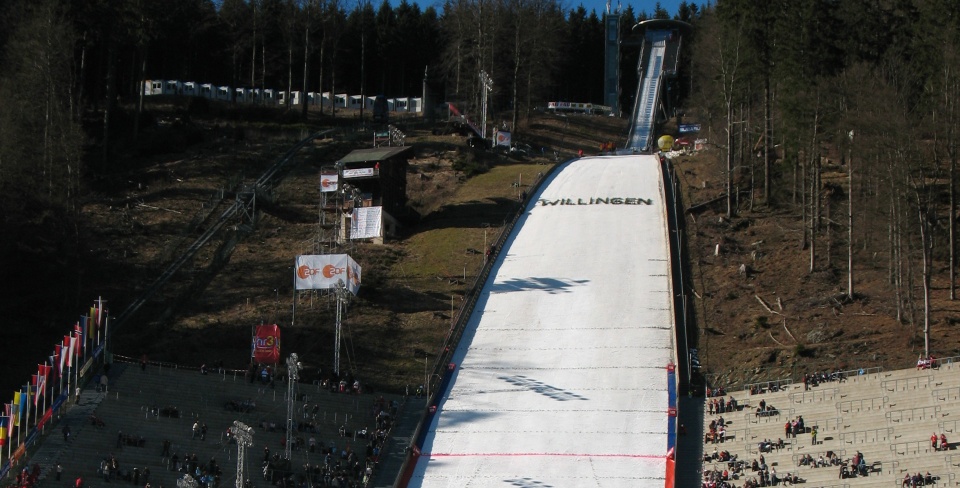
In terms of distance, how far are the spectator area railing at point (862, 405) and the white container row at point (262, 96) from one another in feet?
193

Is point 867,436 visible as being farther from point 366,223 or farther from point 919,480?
point 366,223

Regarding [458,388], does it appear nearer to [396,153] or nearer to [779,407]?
[779,407]

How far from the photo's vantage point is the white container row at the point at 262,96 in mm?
102750

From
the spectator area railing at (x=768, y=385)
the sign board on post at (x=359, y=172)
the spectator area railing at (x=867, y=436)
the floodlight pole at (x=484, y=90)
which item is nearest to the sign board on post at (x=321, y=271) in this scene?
the sign board on post at (x=359, y=172)

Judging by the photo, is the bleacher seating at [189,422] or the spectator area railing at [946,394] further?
the spectator area railing at [946,394]

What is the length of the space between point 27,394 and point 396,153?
3047 cm

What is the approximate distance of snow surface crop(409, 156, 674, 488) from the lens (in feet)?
156

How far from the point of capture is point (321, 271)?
58.1 metres

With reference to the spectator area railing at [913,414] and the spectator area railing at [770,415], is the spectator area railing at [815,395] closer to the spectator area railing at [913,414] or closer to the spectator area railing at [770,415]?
the spectator area railing at [770,415]

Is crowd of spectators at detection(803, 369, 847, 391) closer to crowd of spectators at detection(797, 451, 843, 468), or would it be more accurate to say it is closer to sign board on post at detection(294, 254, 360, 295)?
crowd of spectators at detection(797, 451, 843, 468)

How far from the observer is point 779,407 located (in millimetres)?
49562

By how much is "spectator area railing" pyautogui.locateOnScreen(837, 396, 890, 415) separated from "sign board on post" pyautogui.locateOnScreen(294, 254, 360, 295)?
21.6 metres

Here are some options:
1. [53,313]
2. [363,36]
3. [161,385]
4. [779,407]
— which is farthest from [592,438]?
[363,36]

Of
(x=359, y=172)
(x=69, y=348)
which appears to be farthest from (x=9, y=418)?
(x=359, y=172)
